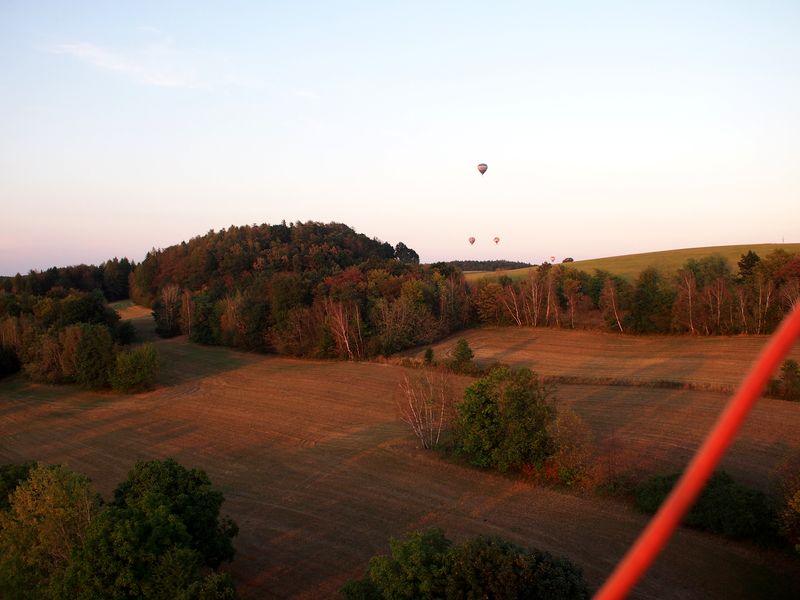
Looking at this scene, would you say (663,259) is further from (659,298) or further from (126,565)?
(126,565)

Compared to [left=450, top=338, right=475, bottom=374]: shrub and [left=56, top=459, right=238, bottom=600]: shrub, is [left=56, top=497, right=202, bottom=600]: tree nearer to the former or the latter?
[left=56, top=459, right=238, bottom=600]: shrub

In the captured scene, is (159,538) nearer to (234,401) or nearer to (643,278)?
(234,401)

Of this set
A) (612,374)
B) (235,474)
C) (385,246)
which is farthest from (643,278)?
(385,246)

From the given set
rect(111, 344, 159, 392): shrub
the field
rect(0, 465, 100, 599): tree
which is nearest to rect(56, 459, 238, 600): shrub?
rect(0, 465, 100, 599): tree

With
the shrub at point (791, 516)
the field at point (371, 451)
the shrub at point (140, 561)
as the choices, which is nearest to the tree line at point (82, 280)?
the field at point (371, 451)

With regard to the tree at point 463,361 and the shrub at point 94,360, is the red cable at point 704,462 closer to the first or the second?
the tree at point 463,361

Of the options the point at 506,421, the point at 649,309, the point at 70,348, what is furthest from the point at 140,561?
the point at 649,309
